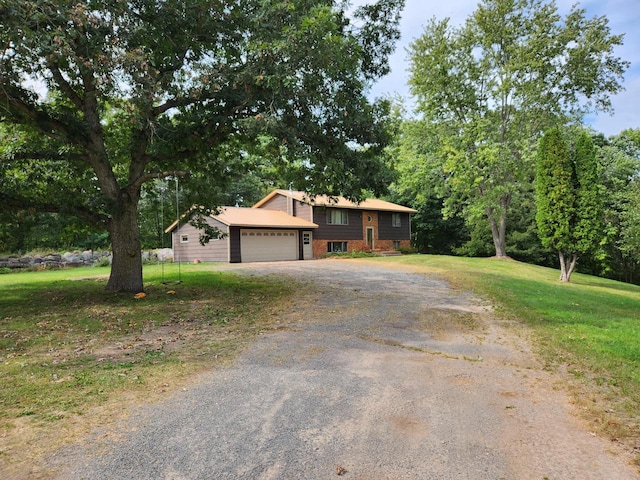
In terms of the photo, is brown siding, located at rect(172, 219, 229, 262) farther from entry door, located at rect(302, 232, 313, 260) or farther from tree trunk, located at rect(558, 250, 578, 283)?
tree trunk, located at rect(558, 250, 578, 283)

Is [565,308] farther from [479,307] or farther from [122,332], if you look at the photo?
[122,332]

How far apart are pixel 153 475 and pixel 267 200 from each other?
31817mm

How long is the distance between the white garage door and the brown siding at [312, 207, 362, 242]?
2.07m

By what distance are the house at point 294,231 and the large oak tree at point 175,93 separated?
12.5 meters

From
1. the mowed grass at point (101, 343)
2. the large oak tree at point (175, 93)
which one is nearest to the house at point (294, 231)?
the large oak tree at point (175, 93)

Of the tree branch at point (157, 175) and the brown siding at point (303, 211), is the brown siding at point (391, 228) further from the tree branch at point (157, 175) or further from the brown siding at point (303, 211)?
the tree branch at point (157, 175)

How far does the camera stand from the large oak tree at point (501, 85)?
25703 millimetres

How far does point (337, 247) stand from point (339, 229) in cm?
140

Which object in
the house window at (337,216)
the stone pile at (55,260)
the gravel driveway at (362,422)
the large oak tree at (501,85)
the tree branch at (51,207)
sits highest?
the large oak tree at (501,85)

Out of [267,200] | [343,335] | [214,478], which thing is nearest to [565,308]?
[343,335]

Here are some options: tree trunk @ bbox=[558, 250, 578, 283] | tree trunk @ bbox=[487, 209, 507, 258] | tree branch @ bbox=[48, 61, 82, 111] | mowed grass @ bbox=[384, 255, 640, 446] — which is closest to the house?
tree trunk @ bbox=[487, 209, 507, 258]

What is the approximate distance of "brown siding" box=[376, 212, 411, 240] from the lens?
113ft

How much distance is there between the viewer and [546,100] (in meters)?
27.3

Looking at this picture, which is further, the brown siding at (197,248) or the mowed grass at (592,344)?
the brown siding at (197,248)
